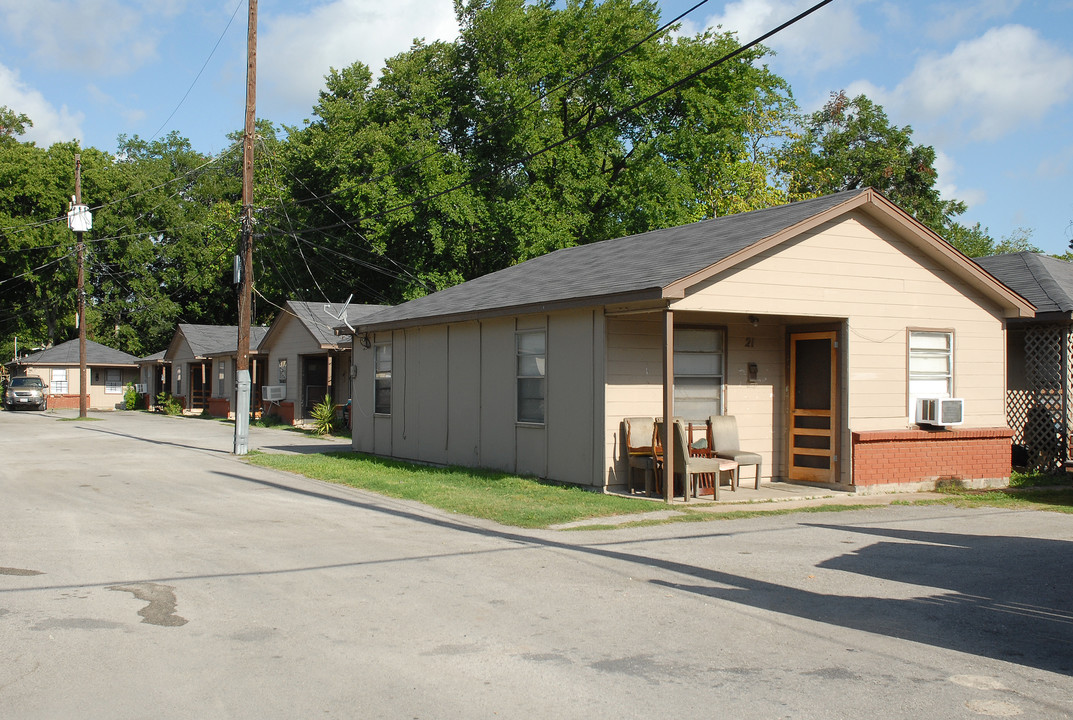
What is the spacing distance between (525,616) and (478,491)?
692cm

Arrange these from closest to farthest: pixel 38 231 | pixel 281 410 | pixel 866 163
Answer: pixel 281 410 < pixel 866 163 < pixel 38 231

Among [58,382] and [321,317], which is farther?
[58,382]

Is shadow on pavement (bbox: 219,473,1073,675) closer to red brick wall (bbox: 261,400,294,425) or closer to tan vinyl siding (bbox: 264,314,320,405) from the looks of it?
tan vinyl siding (bbox: 264,314,320,405)

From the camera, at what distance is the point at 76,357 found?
53.6 m

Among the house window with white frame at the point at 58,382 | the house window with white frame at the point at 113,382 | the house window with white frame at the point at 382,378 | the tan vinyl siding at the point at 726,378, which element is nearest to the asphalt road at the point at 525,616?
the tan vinyl siding at the point at 726,378

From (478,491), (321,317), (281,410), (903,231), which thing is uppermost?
(903,231)

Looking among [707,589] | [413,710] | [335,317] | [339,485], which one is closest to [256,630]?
→ [413,710]

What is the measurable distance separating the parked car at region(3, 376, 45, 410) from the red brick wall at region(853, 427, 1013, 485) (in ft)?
160

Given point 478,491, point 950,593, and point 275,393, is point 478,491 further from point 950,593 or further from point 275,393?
point 275,393

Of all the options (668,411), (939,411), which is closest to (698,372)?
(668,411)

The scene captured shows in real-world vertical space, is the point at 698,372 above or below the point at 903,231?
below

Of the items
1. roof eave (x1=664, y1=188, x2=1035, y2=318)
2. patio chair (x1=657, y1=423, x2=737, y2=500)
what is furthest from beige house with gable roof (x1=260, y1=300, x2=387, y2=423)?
Answer: roof eave (x1=664, y1=188, x2=1035, y2=318)

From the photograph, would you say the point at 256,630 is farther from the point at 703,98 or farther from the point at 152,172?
the point at 152,172

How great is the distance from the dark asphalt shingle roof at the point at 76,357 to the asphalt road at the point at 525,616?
44848mm
